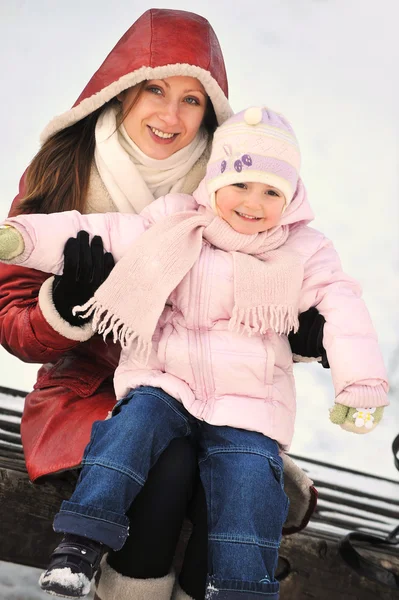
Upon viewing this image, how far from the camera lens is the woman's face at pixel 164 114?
6.77 ft

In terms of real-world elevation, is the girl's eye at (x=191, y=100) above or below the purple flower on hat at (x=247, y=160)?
above

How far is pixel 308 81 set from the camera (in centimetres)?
501

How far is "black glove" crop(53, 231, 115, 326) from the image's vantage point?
70.2 inches

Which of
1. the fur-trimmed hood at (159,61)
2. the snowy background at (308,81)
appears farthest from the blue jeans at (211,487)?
the snowy background at (308,81)

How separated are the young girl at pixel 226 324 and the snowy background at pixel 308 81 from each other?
2891 millimetres

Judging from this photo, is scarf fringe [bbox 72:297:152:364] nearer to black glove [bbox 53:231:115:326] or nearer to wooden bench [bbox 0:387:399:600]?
black glove [bbox 53:231:115:326]

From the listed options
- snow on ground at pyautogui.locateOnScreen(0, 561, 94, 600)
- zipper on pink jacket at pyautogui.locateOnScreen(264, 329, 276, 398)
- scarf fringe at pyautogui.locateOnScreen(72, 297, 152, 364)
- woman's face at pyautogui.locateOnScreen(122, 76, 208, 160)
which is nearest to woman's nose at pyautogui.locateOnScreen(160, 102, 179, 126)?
woman's face at pyautogui.locateOnScreen(122, 76, 208, 160)

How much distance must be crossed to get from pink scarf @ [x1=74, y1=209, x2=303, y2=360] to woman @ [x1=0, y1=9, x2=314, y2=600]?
81mm

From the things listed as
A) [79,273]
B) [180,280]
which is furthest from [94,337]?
[180,280]

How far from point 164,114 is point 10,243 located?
59cm

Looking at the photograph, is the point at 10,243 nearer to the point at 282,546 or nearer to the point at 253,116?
the point at 253,116

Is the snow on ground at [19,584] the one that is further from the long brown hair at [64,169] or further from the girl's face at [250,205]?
the girl's face at [250,205]

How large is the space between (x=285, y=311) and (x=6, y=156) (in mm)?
3326

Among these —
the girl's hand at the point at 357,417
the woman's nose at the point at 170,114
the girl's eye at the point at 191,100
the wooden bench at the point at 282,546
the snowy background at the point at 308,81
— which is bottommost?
the wooden bench at the point at 282,546
